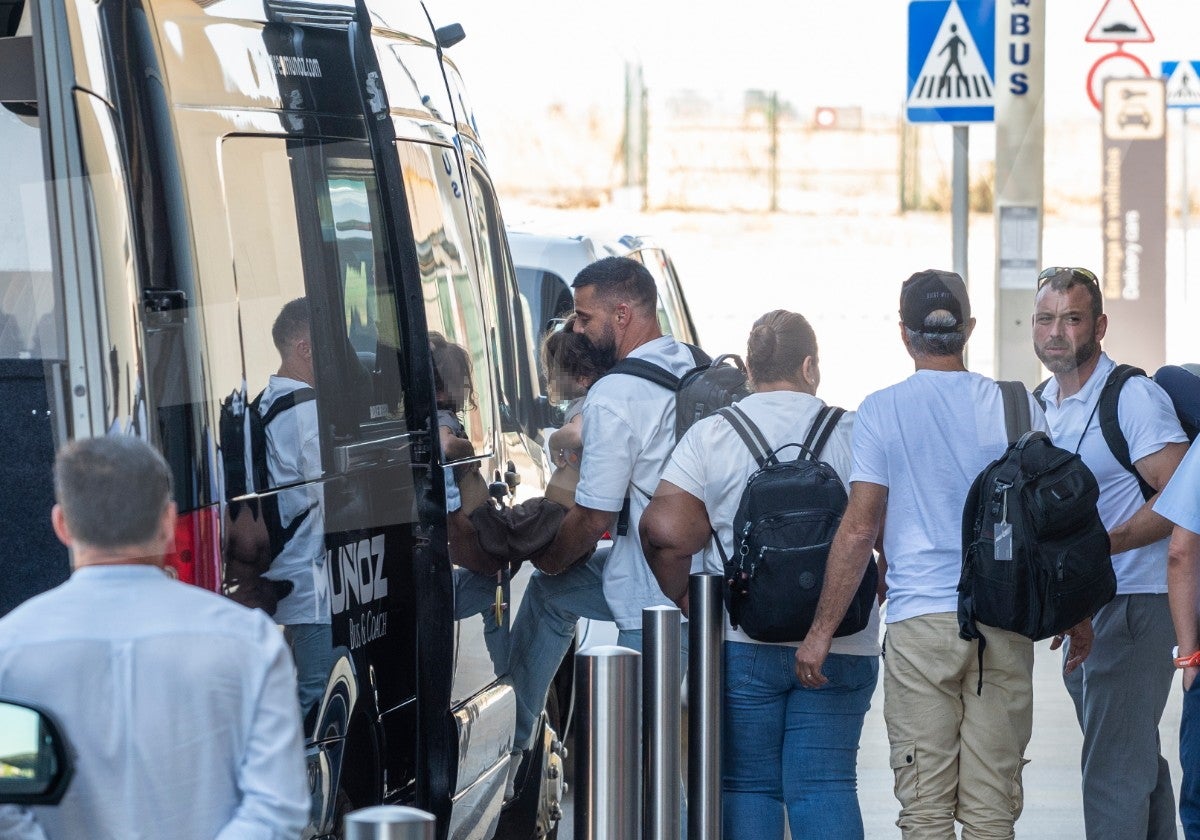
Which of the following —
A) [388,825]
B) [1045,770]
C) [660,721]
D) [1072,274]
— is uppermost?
[1072,274]

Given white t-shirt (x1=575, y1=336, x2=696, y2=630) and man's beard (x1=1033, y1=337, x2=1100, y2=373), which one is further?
man's beard (x1=1033, y1=337, x2=1100, y2=373)

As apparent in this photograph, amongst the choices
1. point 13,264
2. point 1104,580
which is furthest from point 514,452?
Answer: point 13,264

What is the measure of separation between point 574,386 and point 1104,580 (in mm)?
1559

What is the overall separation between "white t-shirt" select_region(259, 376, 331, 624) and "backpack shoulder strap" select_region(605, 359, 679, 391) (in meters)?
1.16

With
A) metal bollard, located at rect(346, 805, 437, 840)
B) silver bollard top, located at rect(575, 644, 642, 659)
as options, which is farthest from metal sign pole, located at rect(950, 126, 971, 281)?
metal bollard, located at rect(346, 805, 437, 840)

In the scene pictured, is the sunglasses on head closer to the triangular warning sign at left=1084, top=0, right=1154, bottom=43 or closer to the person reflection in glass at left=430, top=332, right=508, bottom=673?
the person reflection in glass at left=430, top=332, right=508, bottom=673

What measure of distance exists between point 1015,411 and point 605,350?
1.10 metres

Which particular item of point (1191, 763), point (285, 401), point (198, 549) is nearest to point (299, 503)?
point (285, 401)

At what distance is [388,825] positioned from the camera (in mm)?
2461

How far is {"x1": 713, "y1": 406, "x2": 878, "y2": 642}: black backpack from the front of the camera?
13.8 feet

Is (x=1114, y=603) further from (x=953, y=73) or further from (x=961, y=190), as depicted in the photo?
(x=961, y=190)

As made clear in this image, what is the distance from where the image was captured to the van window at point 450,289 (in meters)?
4.31

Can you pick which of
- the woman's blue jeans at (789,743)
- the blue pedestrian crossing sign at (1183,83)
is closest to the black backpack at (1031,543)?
the woman's blue jeans at (789,743)

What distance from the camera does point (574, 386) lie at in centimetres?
503
